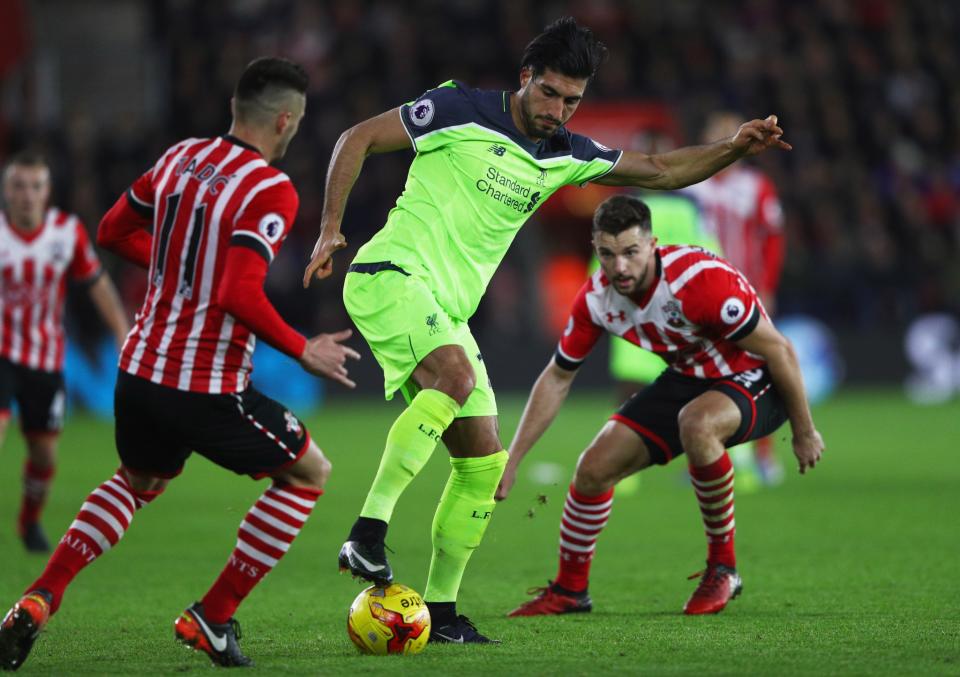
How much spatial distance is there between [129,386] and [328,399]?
40.7 feet

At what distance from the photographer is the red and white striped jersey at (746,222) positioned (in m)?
9.48

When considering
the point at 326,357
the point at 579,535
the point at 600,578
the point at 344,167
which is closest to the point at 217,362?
the point at 326,357

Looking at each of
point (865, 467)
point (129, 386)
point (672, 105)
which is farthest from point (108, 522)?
point (672, 105)

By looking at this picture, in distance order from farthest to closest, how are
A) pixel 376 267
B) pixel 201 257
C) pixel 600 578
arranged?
pixel 600 578
pixel 376 267
pixel 201 257

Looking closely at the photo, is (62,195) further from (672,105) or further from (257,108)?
(257,108)

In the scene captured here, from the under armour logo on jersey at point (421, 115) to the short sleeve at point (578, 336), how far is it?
1102 mm

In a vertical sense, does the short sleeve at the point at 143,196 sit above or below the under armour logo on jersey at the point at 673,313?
above

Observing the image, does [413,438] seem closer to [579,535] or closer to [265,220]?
[265,220]

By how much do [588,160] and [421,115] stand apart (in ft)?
2.13

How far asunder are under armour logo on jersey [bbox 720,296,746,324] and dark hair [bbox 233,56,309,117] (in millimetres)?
1862

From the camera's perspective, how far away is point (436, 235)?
16.0 feet

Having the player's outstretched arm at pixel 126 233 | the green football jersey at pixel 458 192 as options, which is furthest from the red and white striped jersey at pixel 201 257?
the green football jersey at pixel 458 192

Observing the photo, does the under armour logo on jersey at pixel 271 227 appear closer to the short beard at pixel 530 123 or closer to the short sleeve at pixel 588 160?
the short beard at pixel 530 123

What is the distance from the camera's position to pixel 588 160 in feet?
16.9
